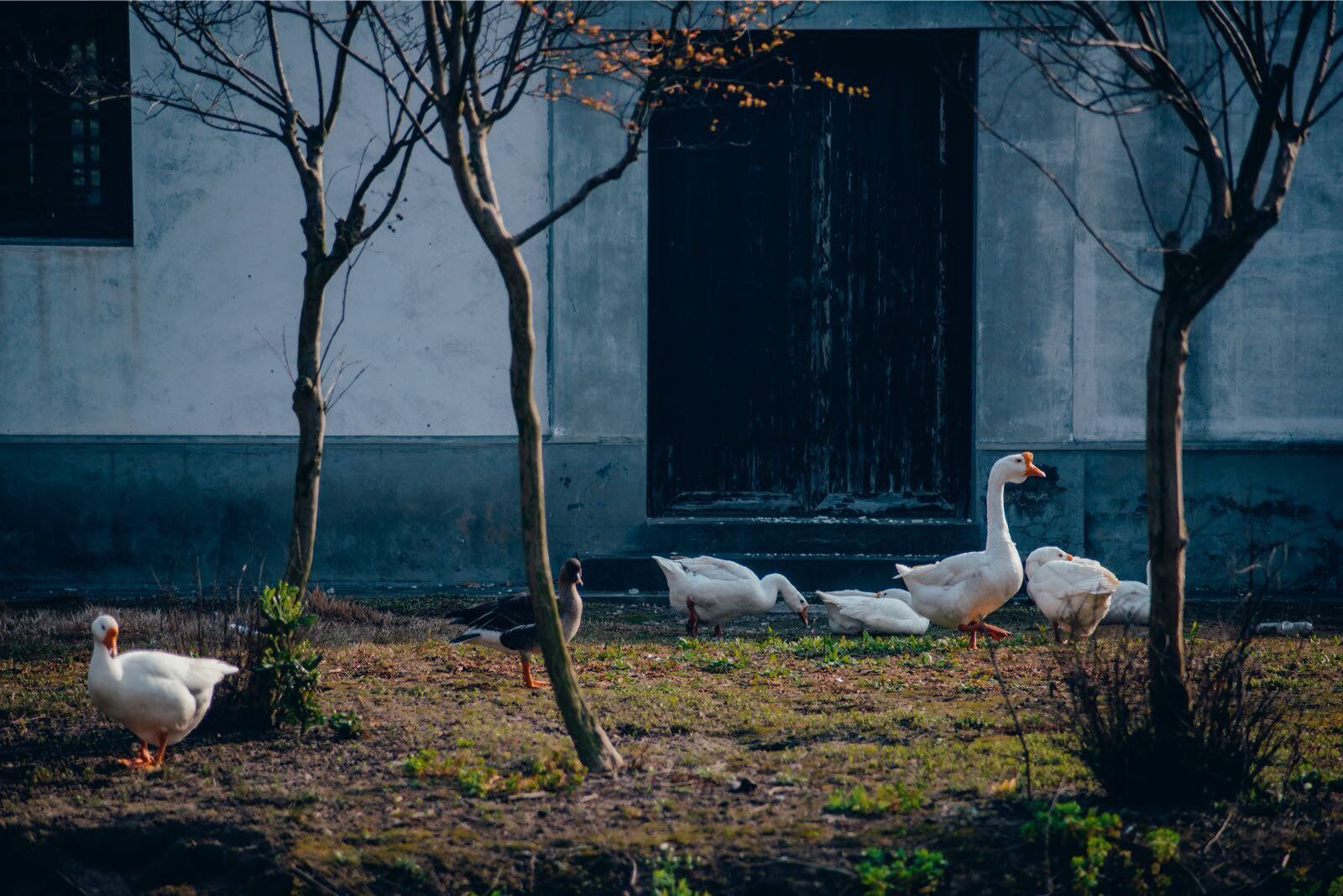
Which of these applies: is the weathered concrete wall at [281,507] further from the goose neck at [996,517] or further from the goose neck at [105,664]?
the goose neck at [105,664]

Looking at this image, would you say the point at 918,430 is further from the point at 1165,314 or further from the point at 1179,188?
the point at 1165,314

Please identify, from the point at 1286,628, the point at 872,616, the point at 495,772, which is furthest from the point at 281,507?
the point at 1286,628

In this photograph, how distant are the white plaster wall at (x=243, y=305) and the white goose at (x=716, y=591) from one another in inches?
115

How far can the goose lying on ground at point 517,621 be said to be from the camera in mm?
7535

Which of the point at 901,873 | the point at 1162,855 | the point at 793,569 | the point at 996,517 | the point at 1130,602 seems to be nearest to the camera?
the point at 901,873

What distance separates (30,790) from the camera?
557 centimetres

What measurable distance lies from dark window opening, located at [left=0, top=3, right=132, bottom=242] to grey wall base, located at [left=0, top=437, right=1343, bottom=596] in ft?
6.65

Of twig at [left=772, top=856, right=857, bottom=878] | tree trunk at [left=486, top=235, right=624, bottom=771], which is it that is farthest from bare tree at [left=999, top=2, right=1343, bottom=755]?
tree trunk at [left=486, top=235, right=624, bottom=771]

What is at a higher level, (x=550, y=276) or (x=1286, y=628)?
(x=550, y=276)

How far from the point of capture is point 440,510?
11961 mm

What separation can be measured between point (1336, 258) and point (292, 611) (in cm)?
973

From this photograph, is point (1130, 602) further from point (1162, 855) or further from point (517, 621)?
point (1162, 855)

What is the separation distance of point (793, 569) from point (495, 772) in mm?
6310

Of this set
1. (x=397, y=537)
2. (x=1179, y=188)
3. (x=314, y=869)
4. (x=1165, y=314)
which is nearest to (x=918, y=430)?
(x=1179, y=188)
